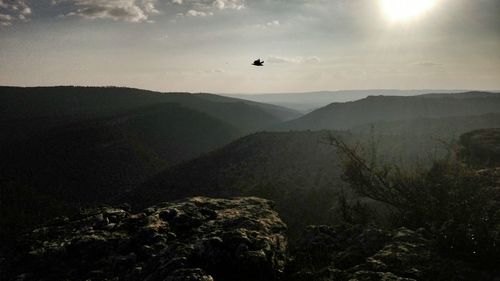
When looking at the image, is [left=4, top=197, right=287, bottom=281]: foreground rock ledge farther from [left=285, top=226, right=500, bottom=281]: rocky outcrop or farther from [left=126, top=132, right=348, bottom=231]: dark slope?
[left=126, top=132, right=348, bottom=231]: dark slope

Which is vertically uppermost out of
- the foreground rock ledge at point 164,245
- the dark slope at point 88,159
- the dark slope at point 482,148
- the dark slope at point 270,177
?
the dark slope at point 482,148

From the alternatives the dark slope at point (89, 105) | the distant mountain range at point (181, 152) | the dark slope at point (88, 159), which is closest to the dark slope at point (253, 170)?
the distant mountain range at point (181, 152)

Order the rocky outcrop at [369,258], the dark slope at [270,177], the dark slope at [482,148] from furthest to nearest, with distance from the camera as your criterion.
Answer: the dark slope at [270,177] → the dark slope at [482,148] → the rocky outcrop at [369,258]

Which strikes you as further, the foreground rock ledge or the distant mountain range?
the distant mountain range

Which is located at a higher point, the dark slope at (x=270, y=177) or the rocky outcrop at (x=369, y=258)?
the rocky outcrop at (x=369, y=258)

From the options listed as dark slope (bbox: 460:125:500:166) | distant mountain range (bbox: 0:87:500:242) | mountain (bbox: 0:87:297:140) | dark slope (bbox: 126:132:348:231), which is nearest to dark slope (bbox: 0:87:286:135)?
mountain (bbox: 0:87:297:140)

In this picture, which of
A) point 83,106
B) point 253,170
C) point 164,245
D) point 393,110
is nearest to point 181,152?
point 253,170

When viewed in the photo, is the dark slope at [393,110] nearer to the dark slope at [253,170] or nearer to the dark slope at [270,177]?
the dark slope at [270,177]
